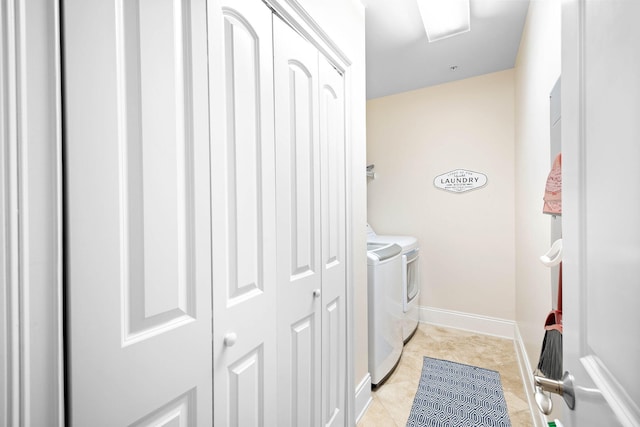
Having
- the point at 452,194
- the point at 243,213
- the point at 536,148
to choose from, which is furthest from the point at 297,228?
the point at 452,194

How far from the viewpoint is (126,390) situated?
2.05 feet

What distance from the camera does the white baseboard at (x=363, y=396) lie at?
1.79 m

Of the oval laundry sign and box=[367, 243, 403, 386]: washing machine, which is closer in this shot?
box=[367, 243, 403, 386]: washing machine

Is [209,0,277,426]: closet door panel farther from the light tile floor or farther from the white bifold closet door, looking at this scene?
the light tile floor

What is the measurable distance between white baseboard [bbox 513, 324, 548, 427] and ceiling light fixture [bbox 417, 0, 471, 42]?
7.81ft

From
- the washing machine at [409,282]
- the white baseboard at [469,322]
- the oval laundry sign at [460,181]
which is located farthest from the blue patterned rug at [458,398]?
the oval laundry sign at [460,181]

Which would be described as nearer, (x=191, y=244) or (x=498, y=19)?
(x=191, y=244)

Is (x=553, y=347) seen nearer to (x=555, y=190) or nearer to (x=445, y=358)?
(x=555, y=190)

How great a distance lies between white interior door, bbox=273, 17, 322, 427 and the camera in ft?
3.78

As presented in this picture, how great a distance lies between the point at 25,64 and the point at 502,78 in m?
3.50

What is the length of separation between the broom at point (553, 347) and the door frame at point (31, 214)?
52.6 inches

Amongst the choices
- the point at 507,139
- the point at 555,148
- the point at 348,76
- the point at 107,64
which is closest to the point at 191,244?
the point at 107,64

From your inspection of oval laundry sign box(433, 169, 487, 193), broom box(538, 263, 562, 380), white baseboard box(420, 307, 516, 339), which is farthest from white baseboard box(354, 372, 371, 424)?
oval laundry sign box(433, 169, 487, 193)

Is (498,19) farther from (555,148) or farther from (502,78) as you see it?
(555,148)
